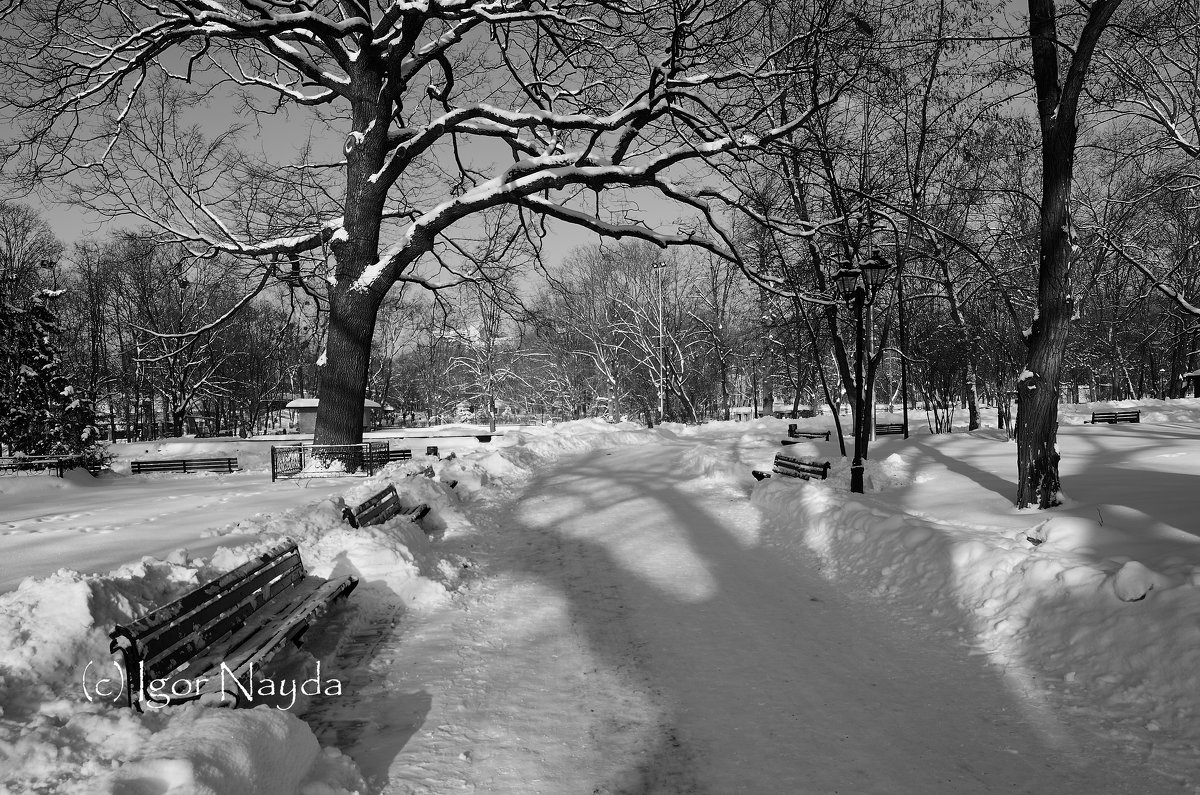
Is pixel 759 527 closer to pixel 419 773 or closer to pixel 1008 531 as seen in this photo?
pixel 1008 531

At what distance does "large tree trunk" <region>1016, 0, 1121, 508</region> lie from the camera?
28.9 ft

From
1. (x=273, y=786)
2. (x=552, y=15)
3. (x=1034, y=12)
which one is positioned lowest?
(x=273, y=786)

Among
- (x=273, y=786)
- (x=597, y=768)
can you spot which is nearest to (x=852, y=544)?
(x=597, y=768)

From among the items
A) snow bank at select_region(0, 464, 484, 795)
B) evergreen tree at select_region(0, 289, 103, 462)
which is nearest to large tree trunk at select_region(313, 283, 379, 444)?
snow bank at select_region(0, 464, 484, 795)

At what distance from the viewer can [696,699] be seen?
4.21 m

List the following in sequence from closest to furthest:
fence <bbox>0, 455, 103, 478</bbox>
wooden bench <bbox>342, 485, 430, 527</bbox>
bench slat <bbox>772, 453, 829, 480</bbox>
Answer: wooden bench <bbox>342, 485, 430, 527</bbox>
bench slat <bbox>772, 453, 829, 480</bbox>
fence <bbox>0, 455, 103, 478</bbox>

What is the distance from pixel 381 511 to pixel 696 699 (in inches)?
205

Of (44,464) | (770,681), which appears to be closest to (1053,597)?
(770,681)

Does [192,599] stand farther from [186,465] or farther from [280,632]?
[186,465]

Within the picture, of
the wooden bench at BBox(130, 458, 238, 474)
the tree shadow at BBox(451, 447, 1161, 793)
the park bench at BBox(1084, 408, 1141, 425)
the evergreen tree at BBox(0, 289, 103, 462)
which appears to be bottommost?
the wooden bench at BBox(130, 458, 238, 474)

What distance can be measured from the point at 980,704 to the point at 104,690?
17.0ft

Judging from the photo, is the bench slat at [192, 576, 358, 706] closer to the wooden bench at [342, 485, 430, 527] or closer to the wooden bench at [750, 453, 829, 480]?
the wooden bench at [342, 485, 430, 527]

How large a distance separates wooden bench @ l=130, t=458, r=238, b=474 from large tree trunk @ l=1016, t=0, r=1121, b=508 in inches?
925

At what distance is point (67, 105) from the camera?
12.1 meters
